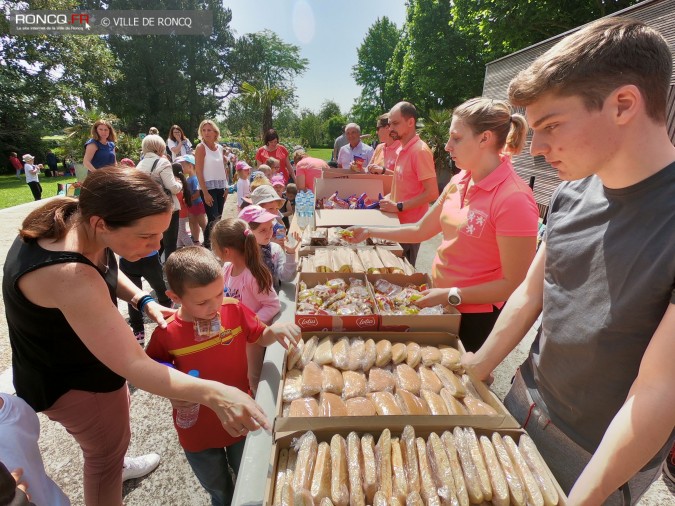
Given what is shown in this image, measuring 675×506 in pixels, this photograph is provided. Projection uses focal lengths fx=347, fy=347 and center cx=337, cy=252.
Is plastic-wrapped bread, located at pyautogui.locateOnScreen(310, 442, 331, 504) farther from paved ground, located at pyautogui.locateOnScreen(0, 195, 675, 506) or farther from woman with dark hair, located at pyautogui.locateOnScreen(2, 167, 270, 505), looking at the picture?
paved ground, located at pyautogui.locateOnScreen(0, 195, 675, 506)

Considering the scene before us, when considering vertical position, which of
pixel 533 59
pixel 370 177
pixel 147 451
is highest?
pixel 533 59

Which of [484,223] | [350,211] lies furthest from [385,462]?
[350,211]

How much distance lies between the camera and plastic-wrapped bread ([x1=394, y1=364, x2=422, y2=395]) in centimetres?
154

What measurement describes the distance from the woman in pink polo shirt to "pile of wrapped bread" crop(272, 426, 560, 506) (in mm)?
867

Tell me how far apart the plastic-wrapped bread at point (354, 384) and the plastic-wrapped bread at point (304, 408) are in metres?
0.15

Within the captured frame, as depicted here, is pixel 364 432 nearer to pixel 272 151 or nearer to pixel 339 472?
pixel 339 472

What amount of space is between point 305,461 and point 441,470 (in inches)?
17.7

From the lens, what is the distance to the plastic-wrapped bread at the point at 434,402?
1.39 m


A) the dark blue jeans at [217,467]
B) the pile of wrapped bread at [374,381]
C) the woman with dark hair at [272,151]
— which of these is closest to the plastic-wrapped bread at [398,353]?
the pile of wrapped bread at [374,381]

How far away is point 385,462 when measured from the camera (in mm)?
1171

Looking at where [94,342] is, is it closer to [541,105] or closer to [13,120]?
[541,105]

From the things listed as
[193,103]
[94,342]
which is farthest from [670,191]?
[193,103]

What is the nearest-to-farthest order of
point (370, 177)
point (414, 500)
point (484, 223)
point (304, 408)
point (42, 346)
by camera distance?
point (414, 500), point (304, 408), point (42, 346), point (484, 223), point (370, 177)

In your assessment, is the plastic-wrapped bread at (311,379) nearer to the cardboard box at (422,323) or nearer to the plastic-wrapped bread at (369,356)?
the plastic-wrapped bread at (369,356)
